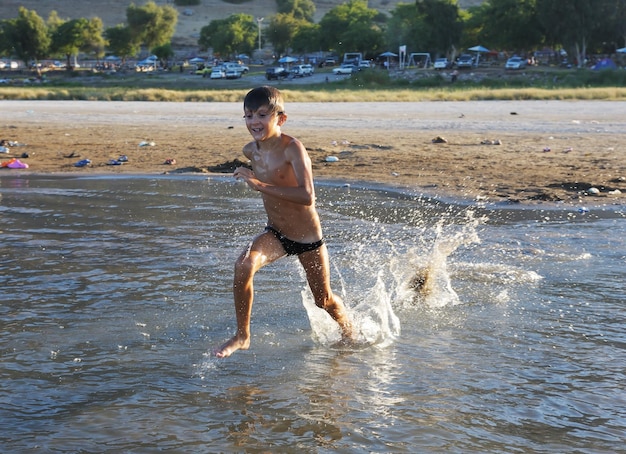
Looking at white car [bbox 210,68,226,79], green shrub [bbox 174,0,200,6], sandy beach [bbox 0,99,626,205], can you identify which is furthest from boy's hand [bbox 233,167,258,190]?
green shrub [bbox 174,0,200,6]

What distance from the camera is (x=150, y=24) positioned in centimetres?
10925

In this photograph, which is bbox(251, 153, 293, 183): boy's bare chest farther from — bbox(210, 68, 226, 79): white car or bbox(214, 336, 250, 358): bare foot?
bbox(210, 68, 226, 79): white car

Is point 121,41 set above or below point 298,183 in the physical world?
above

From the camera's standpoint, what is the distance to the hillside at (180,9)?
139250mm

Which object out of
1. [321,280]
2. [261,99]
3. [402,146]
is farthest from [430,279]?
[402,146]

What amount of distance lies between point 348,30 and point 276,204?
91.3 m

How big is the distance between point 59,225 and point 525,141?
10.3 meters

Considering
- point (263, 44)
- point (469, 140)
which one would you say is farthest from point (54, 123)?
point (263, 44)

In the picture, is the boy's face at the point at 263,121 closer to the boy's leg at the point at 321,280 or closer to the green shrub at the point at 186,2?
the boy's leg at the point at 321,280

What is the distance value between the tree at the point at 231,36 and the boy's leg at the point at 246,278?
104m

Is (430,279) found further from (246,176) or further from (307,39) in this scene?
(307,39)

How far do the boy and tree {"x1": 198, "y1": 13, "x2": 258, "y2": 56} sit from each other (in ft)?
342

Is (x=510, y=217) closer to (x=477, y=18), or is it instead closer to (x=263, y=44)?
(x=477, y=18)

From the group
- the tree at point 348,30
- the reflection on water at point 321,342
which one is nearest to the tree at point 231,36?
the tree at point 348,30
